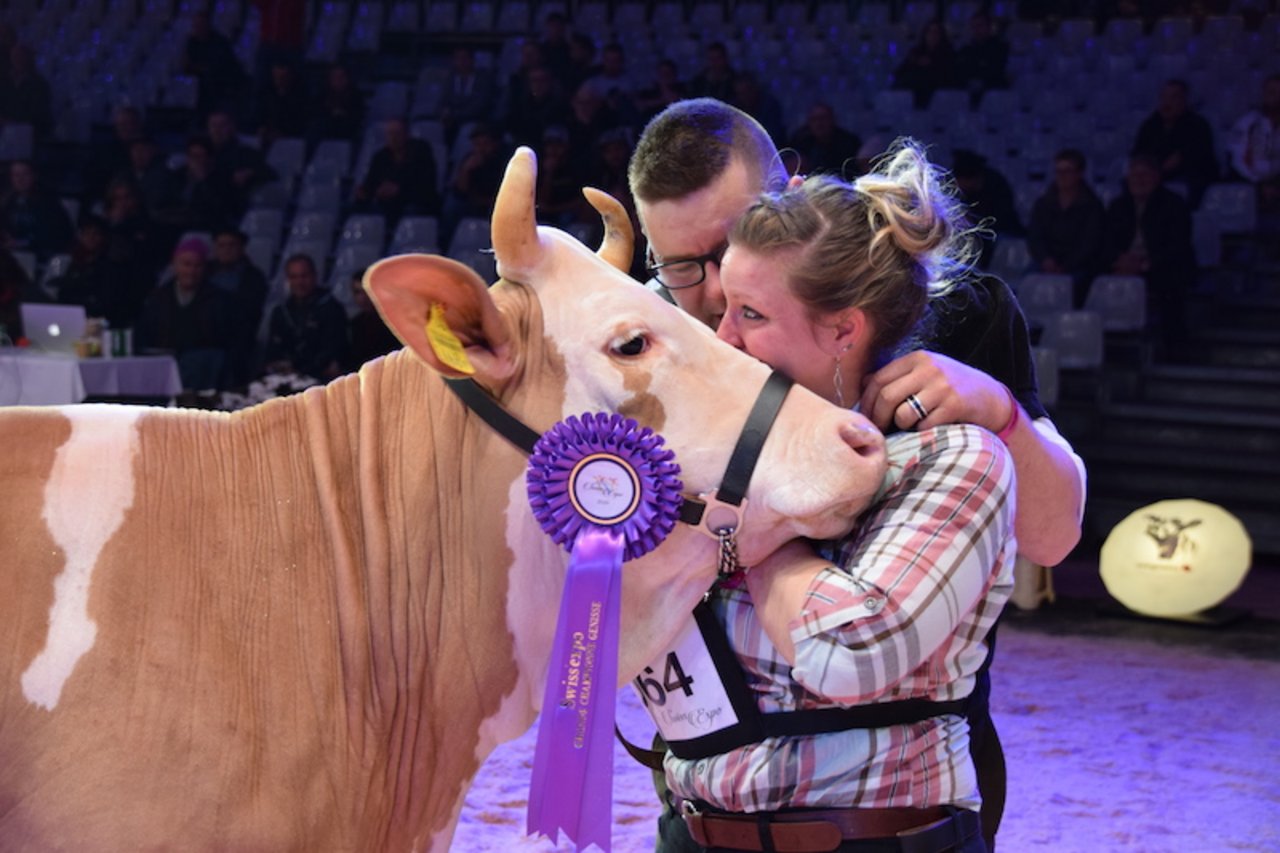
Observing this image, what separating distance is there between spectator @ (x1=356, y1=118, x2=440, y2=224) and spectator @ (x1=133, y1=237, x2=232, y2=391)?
186 cm

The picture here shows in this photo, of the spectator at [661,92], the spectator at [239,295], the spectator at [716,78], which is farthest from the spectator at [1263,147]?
the spectator at [239,295]

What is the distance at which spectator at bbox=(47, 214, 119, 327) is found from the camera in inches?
442

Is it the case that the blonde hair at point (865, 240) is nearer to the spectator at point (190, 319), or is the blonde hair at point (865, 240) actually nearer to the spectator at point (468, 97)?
the spectator at point (190, 319)

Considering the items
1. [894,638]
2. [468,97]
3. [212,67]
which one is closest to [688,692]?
[894,638]

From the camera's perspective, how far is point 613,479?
188 cm

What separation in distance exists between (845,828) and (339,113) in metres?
12.3

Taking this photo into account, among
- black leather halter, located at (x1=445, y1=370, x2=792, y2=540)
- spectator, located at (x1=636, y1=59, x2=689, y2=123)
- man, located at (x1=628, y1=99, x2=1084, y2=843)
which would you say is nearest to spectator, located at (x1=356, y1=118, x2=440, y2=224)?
spectator, located at (x1=636, y1=59, x2=689, y2=123)

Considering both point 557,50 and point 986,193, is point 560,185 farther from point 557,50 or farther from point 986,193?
point 986,193

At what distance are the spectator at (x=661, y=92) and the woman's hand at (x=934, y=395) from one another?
999 cm

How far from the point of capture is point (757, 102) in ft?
37.0

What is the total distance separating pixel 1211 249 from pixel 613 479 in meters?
9.09

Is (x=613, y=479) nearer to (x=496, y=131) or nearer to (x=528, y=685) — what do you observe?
(x=528, y=685)

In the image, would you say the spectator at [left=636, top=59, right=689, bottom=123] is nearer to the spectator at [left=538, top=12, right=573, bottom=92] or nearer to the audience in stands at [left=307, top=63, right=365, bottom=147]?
the spectator at [left=538, top=12, right=573, bottom=92]

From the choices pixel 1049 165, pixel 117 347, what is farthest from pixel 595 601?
pixel 1049 165
